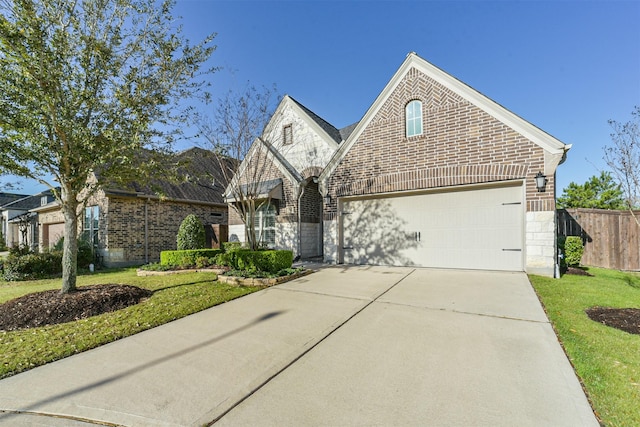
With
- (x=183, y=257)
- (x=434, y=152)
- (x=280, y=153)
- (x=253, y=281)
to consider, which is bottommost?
(x=253, y=281)

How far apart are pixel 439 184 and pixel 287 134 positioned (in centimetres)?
746

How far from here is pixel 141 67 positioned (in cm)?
572

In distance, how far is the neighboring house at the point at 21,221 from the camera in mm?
18094

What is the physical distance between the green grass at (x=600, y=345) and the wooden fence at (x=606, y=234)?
3595 millimetres

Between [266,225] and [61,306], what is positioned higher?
[266,225]

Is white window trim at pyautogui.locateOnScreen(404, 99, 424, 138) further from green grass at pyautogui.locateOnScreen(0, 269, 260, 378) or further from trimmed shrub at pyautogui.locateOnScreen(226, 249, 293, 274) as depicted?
green grass at pyautogui.locateOnScreen(0, 269, 260, 378)

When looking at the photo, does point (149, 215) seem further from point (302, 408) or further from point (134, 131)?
point (302, 408)

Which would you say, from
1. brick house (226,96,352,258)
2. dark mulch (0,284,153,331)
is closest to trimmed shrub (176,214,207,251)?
brick house (226,96,352,258)

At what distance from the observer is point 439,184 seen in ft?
26.3

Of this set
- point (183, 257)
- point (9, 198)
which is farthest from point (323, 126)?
point (9, 198)

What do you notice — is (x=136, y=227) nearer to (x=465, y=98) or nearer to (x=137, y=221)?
(x=137, y=221)

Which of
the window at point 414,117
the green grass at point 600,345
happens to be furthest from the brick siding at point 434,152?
the green grass at point 600,345

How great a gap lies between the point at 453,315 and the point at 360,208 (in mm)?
5788

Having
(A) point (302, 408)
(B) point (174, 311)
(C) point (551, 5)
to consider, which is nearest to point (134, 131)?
(B) point (174, 311)
